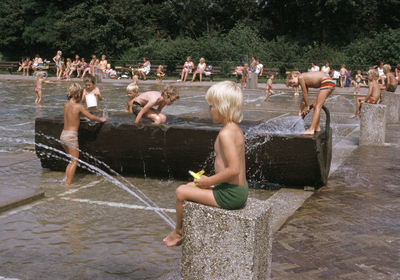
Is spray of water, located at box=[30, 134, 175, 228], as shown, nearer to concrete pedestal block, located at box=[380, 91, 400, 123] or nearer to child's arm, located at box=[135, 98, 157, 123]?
child's arm, located at box=[135, 98, 157, 123]

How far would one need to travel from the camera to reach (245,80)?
28078 mm

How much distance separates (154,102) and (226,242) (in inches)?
178

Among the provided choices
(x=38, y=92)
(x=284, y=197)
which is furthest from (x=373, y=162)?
(x=38, y=92)

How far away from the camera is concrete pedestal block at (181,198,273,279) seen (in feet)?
10.6

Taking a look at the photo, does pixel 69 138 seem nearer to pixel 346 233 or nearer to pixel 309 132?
pixel 309 132

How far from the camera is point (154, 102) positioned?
7527mm

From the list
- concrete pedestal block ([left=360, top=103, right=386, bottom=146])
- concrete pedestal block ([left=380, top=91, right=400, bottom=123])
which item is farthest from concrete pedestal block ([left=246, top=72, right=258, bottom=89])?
concrete pedestal block ([left=360, top=103, right=386, bottom=146])

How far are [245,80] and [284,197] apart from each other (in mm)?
22307

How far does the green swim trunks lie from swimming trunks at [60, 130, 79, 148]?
418 centimetres

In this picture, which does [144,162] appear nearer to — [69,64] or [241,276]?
[241,276]

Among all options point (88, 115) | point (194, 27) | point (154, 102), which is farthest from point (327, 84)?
point (194, 27)

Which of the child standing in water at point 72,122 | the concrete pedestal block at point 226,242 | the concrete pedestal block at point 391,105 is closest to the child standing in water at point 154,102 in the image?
the child standing in water at point 72,122

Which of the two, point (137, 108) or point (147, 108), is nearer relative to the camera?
point (147, 108)

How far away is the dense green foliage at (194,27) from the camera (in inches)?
1507
